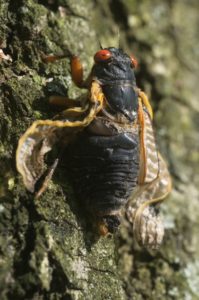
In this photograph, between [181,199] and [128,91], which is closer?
[128,91]

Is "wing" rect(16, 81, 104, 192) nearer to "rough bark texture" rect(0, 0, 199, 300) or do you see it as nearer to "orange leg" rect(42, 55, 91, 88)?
"rough bark texture" rect(0, 0, 199, 300)

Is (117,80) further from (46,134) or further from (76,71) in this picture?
(46,134)

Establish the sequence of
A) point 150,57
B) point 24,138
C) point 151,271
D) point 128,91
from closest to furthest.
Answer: point 24,138
point 128,91
point 151,271
point 150,57

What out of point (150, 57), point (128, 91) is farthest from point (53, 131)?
point (150, 57)

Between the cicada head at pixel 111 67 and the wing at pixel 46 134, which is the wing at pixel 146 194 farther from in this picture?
the wing at pixel 46 134

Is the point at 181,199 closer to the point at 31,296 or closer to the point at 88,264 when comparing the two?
the point at 88,264

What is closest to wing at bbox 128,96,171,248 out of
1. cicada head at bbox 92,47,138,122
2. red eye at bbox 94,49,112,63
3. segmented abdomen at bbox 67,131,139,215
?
cicada head at bbox 92,47,138,122
